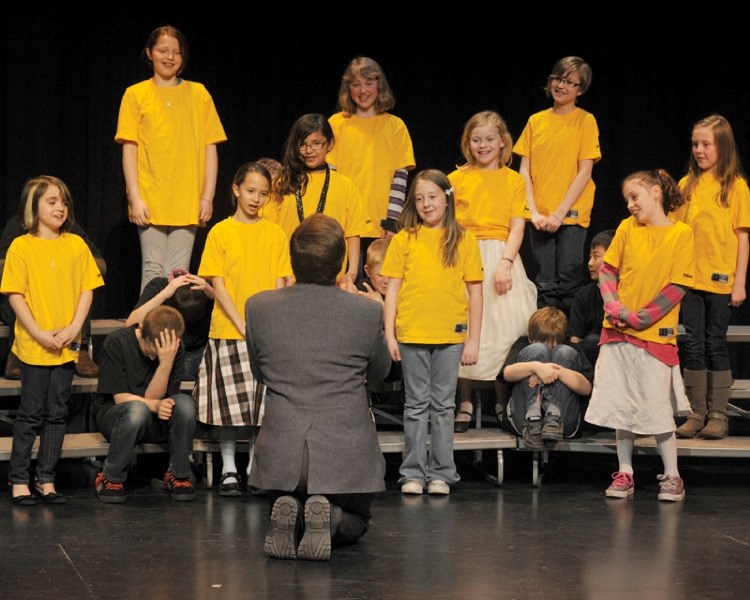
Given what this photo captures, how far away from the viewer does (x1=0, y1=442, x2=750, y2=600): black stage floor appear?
399 centimetres

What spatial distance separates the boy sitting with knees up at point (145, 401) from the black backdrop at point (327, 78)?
156 cm

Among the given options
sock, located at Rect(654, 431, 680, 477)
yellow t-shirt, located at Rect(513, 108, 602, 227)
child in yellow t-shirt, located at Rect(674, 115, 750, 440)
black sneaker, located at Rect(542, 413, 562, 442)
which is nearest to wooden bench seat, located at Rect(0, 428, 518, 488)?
black sneaker, located at Rect(542, 413, 562, 442)

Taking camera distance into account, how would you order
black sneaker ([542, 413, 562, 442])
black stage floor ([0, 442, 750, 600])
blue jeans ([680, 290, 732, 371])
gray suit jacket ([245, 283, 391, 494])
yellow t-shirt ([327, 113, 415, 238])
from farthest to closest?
yellow t-shirt ([327, 113, 415, 238]), blue jeans ([680, 290, 732, 371]), black sneaker ([542, 413, 562, 442]), gray suit jacket ([245, 283, 391, 494]), black stage floor ([0, 442, 750, 600])

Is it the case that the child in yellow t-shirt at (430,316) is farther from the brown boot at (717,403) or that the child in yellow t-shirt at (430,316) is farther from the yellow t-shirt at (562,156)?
the brown boot at (717,403)

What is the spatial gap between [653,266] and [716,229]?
0.59 m

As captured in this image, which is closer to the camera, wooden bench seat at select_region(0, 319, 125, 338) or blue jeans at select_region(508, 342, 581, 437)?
blue jeans at select_region(508, 342, 581, 437)

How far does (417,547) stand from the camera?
4492 mm

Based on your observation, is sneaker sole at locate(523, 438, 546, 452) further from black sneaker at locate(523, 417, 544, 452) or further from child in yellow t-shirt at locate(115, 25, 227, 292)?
child in yellow t-shirt at locate(115, 25, 227, 292)

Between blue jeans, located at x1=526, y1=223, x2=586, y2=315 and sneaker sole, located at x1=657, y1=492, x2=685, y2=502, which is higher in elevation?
blue jeans, located at x1=526, y1=223, x2=586, y2=315

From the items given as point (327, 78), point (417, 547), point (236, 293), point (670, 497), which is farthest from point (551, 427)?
point (327, 78)

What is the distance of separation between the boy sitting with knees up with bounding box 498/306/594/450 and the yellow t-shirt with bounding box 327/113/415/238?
0.99 metres

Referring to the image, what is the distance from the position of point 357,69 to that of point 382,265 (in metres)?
1.03

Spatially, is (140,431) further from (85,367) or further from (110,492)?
(85,367)

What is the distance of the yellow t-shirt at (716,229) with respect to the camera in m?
5.79
